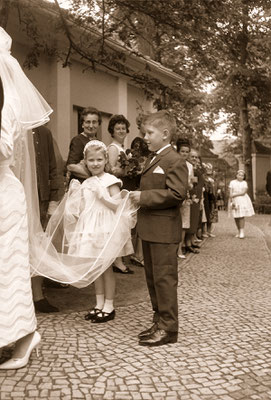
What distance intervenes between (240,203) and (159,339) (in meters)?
9.23

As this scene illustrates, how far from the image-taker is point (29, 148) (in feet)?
15.4

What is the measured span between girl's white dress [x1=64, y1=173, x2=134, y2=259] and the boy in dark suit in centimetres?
48

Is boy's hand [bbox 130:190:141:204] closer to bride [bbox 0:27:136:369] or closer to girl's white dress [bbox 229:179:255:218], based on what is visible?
bride [bbox 0:27:136:369]

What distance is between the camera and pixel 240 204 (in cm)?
1307

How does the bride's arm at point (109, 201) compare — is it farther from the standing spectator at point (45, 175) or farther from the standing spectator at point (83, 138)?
the standing spectator at point (83, 138)

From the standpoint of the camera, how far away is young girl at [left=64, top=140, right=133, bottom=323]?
4.87 metres

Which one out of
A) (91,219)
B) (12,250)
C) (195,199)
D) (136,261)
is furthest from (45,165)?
(195,199)

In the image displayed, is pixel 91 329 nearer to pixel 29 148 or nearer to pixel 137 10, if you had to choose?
pixel 29 148

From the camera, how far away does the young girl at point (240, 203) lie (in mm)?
13000

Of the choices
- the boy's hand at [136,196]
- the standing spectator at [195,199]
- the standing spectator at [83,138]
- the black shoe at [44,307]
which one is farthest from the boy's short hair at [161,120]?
the standing spectator at [195,199]

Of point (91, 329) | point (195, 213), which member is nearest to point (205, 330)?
point (91, 329)

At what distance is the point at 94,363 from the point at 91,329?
0.90 metres

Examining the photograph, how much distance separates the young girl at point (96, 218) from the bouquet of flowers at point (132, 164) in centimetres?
150

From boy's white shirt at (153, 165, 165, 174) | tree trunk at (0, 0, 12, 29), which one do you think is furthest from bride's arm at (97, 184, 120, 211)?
tree trunk at (0, 0, 12, 29)
